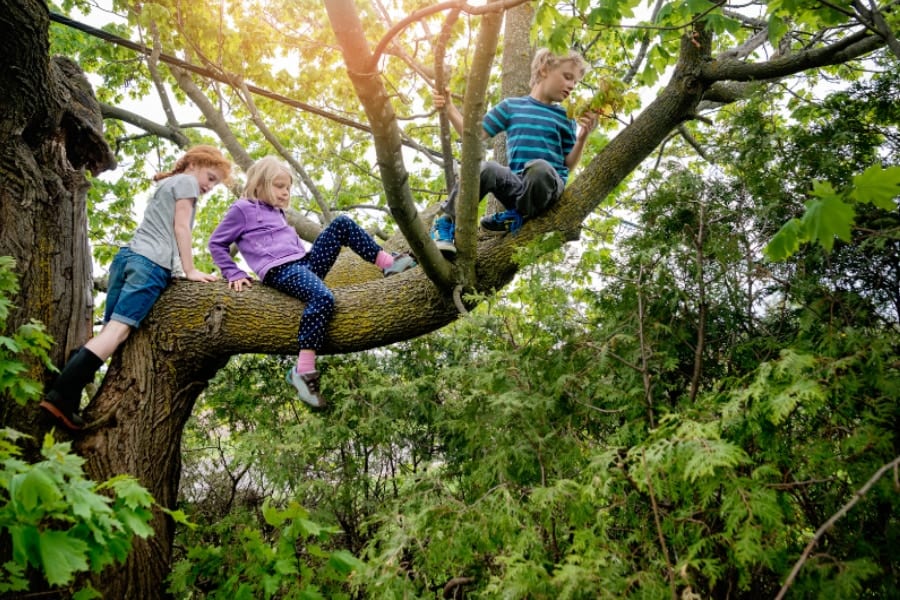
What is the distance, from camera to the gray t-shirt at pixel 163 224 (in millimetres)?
3283

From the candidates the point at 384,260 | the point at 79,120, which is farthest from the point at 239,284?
the point at 79,120

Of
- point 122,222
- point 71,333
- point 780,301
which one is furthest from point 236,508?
point 122,222

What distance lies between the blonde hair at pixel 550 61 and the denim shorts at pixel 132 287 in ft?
8.98

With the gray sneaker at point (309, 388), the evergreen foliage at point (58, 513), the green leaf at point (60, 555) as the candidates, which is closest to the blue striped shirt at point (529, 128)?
the gray sneaker at point (309, 388)

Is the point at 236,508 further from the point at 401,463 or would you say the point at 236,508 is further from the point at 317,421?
the point at 401,463

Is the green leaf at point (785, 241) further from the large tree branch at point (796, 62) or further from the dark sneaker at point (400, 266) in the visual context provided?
the dark sneaker at point (400, 266)

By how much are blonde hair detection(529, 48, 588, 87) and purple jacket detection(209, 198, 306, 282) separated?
6.47 feet

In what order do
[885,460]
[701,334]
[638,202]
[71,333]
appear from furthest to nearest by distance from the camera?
1. [71,333]
2. [638,202]
3. [701,334]
4. [885,460]

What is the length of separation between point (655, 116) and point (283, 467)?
131 inches

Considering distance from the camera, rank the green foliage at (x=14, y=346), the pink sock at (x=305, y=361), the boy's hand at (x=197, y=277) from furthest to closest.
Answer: the boy's hand at (x=197, y=277)
the pink sock at (x=305, y=361)
the green foliage at (x=14, y=346)

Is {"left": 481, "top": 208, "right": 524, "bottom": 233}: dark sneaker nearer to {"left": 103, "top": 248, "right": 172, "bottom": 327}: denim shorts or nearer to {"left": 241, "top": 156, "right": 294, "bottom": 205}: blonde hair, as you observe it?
{"left": 241, "top": 156, "right": 294, "bottom": 205}: blonde hair

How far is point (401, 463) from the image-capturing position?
12.2 feet

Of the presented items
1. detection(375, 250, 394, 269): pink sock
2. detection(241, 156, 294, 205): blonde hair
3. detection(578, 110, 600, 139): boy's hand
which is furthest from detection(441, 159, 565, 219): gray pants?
detection(241, 156, 294, 205): blonde hair

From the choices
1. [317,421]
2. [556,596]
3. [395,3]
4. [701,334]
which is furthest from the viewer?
[395,3]
